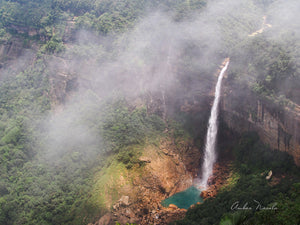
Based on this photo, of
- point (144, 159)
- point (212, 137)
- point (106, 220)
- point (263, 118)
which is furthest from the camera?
point (212, 137)

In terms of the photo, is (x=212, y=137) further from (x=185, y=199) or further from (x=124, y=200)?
(x=124, y=200)

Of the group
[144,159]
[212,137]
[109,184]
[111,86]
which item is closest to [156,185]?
[144,159]

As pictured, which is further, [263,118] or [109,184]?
[109,184]

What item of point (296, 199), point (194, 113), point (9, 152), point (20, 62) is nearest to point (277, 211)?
point (296, 199)

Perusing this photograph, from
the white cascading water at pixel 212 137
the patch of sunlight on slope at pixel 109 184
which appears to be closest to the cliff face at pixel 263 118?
the white cascading water at pixel 212 137

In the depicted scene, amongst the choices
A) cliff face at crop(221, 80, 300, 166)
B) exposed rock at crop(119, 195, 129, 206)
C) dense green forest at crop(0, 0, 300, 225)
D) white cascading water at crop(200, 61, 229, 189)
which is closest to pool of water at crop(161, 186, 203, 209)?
white cascading water at crop(200, 61, 229, 189)

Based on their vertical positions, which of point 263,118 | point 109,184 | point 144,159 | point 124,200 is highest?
point 263,118

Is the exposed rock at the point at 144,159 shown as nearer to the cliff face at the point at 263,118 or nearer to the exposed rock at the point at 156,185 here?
the exposed rock at the point at 156,185
